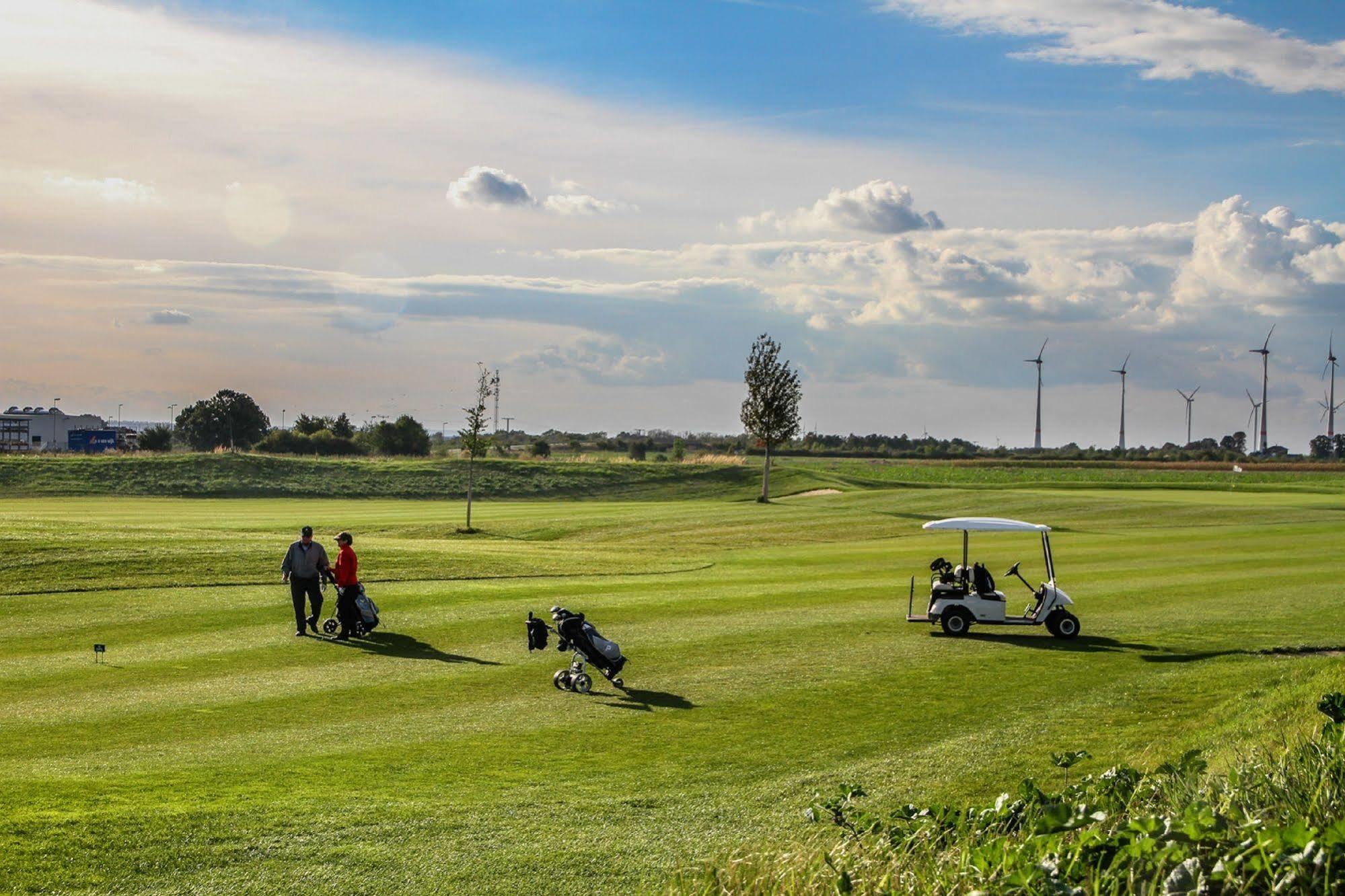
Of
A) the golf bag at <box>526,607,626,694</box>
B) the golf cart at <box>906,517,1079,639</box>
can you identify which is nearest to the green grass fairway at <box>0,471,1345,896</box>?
the golf bag at <box>526,607,626,694</box>

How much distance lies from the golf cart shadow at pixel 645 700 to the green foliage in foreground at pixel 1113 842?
22.8 feet

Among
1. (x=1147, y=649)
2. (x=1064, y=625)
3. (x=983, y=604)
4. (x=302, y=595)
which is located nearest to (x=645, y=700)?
(x=302, y=595)

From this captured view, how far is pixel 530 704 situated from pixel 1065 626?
10.8 m

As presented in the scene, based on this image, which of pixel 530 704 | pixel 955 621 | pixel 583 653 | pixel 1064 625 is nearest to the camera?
pixel 530 704

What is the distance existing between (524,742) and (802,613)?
36.0ft

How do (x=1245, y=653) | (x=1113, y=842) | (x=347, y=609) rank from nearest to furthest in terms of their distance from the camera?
(x=1113, y=842) → (x=1245, y=653) → (x=347, y=609)

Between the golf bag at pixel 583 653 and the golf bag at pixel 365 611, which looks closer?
the golf bag at pixel 583 653

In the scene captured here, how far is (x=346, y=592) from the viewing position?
66.0 ft

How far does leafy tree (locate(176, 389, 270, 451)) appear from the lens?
490 ft

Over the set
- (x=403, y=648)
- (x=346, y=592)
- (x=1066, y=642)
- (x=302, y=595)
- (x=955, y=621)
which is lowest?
(x=403, y=648)

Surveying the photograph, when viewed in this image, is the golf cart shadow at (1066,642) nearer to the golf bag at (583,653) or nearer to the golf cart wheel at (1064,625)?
the golf cart wheel at (1064,625)

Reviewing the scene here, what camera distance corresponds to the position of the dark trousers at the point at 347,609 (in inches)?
787

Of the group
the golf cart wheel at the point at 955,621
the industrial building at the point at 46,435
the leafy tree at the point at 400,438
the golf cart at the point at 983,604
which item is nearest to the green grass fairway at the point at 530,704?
the golf cart at the point at 983,604

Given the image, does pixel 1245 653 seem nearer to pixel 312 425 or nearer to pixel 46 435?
pixel 312 425
